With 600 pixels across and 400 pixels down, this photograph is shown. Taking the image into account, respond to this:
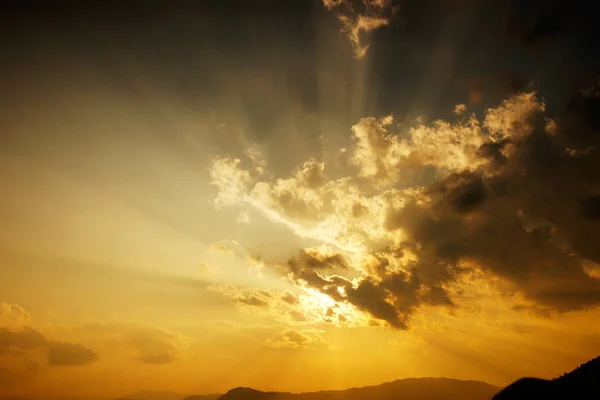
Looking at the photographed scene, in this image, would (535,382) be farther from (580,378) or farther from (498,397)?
(580,378)

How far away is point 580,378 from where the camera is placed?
5050 centimetres

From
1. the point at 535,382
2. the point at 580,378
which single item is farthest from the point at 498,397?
the point at 580,378

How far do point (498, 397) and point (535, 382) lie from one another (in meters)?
5.36

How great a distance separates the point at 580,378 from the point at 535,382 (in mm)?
19637

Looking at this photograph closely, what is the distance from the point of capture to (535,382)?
40.5m

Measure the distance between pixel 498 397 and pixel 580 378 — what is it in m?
22.3

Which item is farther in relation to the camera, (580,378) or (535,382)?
(580,378)

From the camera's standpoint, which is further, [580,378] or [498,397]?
[580,378]

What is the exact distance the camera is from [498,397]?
4166 centimetres

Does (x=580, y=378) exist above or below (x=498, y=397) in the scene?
above
